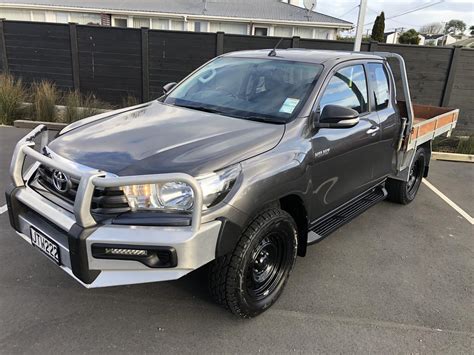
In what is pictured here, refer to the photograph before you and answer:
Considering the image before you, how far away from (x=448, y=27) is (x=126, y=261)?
80017 millimetres

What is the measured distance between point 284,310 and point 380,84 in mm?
2751

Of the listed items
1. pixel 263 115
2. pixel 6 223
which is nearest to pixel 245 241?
pixel 263 115

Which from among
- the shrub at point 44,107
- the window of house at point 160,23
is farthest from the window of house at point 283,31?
the shrub at point 44,107

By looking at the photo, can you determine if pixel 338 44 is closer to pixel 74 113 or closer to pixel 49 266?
pixel 74 113

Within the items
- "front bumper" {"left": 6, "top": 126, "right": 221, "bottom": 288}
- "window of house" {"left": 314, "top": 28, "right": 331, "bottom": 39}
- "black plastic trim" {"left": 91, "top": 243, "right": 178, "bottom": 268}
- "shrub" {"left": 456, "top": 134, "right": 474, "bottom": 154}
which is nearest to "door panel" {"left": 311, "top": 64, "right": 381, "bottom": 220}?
"front bumper" {"left": 6, "top": 126, "right": 221, "bottom": 288}

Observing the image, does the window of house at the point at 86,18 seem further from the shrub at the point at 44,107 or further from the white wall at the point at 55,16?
the shrub at the point at 44,107

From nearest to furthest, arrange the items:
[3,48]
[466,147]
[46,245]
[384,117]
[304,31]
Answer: [46,245]
[384,117]
[466,147]
[3,48]
[304,31]

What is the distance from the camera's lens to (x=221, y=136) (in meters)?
2.94

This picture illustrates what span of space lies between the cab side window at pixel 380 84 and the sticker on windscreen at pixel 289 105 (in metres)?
1.39

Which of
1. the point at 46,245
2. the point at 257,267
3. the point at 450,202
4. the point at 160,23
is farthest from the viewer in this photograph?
the point at 160,23

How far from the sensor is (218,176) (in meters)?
2.56

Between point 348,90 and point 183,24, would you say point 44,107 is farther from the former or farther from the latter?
point 183,24

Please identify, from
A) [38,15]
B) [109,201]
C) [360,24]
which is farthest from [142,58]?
[38,15]

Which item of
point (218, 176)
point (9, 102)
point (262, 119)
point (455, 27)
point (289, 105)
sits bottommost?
point (9, 102)
